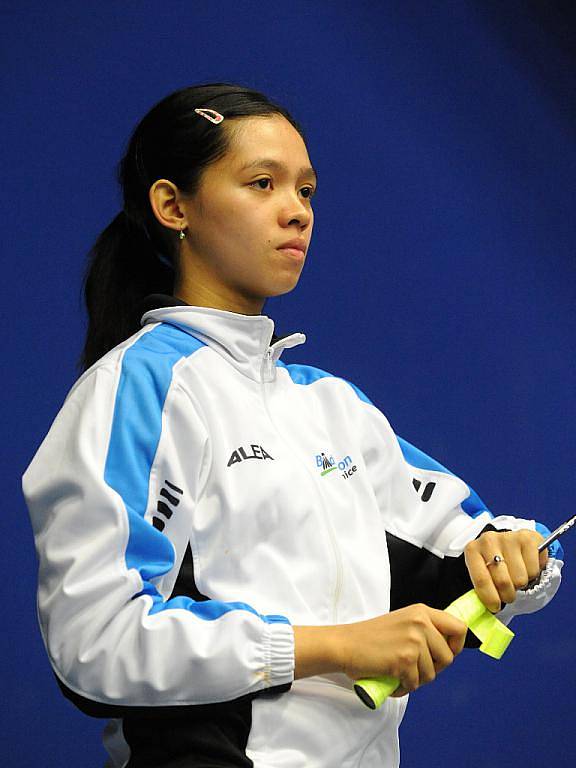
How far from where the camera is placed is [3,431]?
1.57 m

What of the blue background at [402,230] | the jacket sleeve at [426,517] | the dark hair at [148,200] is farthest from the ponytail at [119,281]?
the blue background at [402,230]

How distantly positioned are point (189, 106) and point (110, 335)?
23 cm

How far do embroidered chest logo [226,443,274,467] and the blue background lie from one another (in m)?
0.59

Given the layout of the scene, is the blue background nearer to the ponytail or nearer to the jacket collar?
the ponytail

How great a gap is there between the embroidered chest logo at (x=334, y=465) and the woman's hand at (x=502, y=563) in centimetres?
13

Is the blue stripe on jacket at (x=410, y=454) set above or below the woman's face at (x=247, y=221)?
below

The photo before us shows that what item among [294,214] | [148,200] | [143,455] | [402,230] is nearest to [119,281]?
[148,200]

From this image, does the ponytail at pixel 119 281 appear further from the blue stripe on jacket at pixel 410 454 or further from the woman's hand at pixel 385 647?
the woman's hand at pixel 385 647

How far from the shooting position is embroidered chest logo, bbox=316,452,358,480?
3.67 ft

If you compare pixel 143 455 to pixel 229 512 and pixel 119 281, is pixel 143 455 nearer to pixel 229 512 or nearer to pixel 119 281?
pixel 229 512

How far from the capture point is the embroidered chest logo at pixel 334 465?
112cm

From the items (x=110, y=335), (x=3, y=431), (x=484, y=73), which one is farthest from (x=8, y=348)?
(x=484, y=73)

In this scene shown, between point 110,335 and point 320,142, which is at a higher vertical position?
point 320,142

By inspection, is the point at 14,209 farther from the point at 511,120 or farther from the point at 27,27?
the point at 511,120
